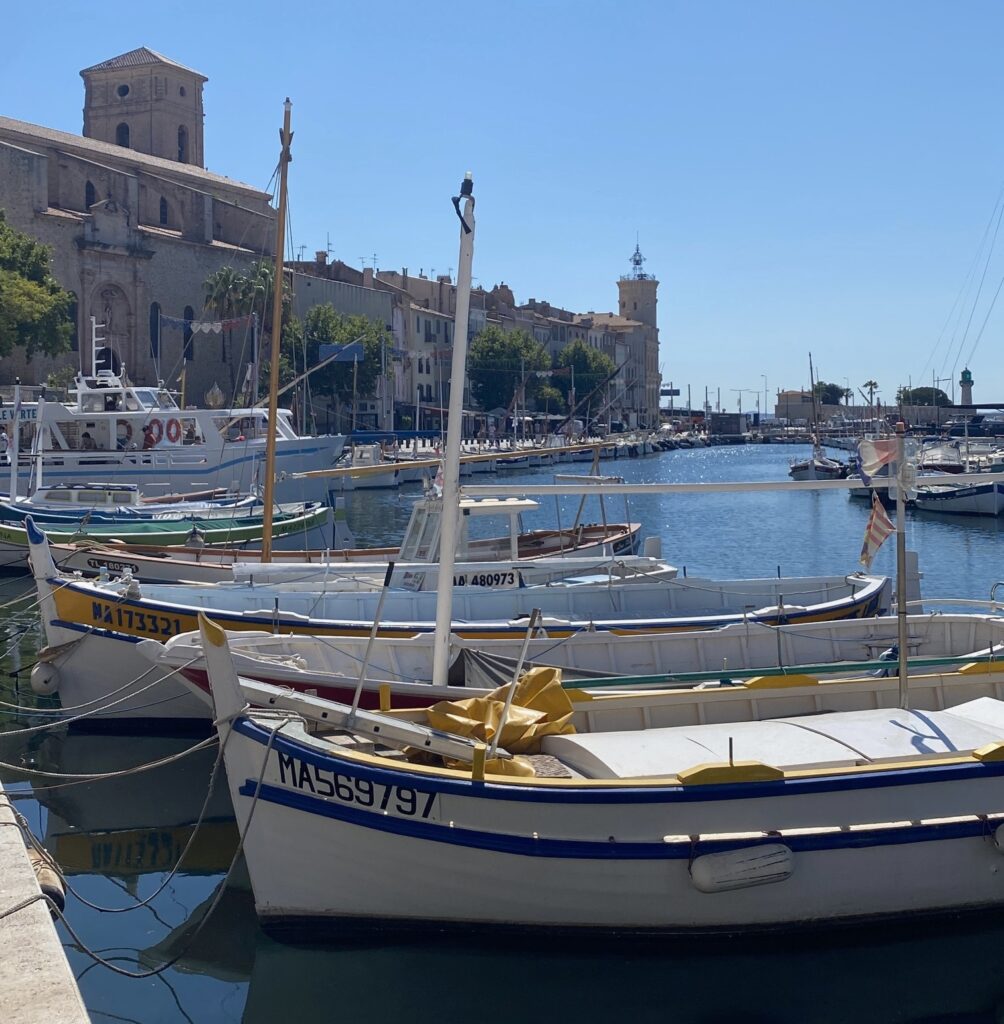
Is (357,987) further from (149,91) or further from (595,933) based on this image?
(149,91)

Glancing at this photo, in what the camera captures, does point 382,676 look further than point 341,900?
Yes

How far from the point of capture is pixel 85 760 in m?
15.5

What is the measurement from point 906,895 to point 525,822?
10.1ft

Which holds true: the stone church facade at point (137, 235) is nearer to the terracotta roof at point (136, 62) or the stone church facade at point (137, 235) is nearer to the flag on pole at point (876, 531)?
the terracotta roof at point (136, 62)

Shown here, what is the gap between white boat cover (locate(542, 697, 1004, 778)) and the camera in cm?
976

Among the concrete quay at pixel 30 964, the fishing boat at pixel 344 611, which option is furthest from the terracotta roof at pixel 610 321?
the concrete quay at pixel 30 964

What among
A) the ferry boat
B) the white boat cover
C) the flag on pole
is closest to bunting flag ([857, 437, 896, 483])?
the flag on pole

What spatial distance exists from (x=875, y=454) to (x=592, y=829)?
4.18m

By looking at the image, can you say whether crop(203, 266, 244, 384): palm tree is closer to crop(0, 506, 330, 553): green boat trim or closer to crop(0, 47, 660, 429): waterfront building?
crop(0, 47, 660, 429): waterfront building

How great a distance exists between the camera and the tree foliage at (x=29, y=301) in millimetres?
54562

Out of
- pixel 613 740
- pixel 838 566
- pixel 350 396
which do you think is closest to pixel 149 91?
pixel 350 396

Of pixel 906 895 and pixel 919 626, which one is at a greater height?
pixel 919 626

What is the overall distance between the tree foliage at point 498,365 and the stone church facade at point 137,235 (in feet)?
66.1

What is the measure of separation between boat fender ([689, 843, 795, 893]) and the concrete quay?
4470mm
